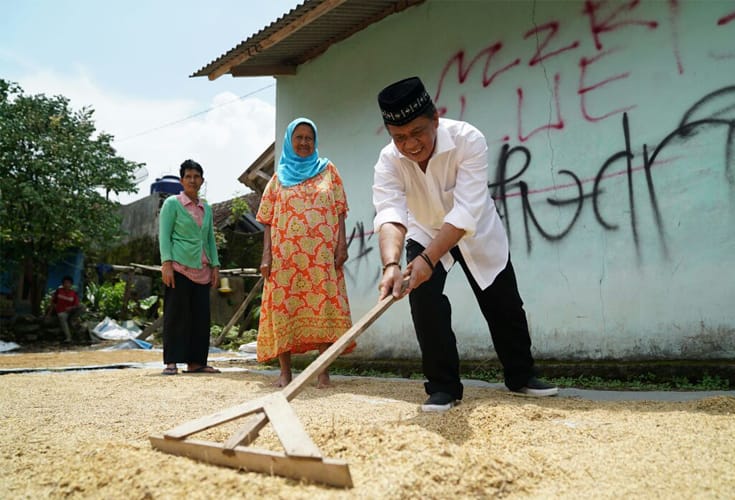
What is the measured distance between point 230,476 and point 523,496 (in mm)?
739

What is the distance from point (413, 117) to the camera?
7.61ft

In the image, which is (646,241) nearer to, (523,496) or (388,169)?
(388,169)

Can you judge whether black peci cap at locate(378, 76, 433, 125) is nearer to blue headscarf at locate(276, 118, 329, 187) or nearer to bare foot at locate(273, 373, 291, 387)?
blue headscarf at locate(276, 118, 329, 187)

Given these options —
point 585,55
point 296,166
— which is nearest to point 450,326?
point 296,166

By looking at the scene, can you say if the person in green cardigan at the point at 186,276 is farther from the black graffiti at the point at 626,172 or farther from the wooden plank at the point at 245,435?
the wooden plank at the point at 245,435

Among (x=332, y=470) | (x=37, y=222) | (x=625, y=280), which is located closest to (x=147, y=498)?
(x=332, y=470)

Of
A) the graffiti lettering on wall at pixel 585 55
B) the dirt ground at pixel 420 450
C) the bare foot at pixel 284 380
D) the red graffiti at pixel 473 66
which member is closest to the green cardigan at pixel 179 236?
the bare foot at pixel 284 380

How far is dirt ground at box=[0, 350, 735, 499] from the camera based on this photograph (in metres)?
1.43

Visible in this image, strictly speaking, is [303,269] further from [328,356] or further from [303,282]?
[328,356]

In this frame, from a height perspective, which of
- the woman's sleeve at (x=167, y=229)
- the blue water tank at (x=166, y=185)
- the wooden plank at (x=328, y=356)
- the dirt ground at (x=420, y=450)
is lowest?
the dirt ground at (x=420, y=450)

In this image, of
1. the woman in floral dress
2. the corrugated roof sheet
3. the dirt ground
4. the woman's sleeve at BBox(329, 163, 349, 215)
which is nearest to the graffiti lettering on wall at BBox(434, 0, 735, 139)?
the corrugated roof sheet

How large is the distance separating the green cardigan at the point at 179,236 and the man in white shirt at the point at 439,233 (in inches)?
98.1

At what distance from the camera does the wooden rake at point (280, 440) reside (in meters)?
1.43

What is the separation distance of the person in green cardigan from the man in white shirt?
251cm
